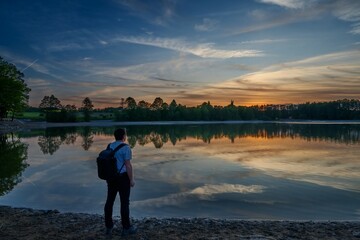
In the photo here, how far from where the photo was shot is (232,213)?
37.3ft

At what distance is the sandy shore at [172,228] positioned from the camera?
8.41 metres

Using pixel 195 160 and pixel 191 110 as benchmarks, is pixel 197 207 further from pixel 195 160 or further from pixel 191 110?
pixel 191 110

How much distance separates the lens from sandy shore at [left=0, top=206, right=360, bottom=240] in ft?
27.6

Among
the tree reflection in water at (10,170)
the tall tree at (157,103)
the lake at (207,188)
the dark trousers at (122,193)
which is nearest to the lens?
the dark trousers at (122,193)

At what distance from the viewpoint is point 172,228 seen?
29.6 feet

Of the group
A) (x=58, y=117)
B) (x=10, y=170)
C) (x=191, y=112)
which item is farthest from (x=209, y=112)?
(x=10, y=170)

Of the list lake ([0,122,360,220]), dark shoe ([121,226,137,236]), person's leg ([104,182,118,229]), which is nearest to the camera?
person's leg ([104,182,118,229])

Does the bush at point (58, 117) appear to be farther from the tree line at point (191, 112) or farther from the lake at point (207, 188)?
the lake at point (207, 188)

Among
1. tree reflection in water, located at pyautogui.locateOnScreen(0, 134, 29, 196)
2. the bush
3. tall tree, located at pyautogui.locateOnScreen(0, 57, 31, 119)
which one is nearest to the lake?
tree reflection in water, located at pyautogui.locateOnScreen(0, 134, 29, 196)

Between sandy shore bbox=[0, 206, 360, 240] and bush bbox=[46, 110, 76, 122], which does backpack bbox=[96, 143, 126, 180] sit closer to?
sandy shore bbox=[0, 206, 360, 240]

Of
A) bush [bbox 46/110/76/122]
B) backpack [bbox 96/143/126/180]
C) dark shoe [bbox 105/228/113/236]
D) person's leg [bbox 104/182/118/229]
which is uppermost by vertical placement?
bush [bbox 46/110/76/122]

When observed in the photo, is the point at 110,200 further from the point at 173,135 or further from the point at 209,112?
the point at 209,112

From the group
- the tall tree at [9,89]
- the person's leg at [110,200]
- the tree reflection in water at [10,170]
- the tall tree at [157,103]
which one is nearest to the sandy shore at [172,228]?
the person's leg at [110,200]

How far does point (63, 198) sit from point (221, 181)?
7.24 meters
